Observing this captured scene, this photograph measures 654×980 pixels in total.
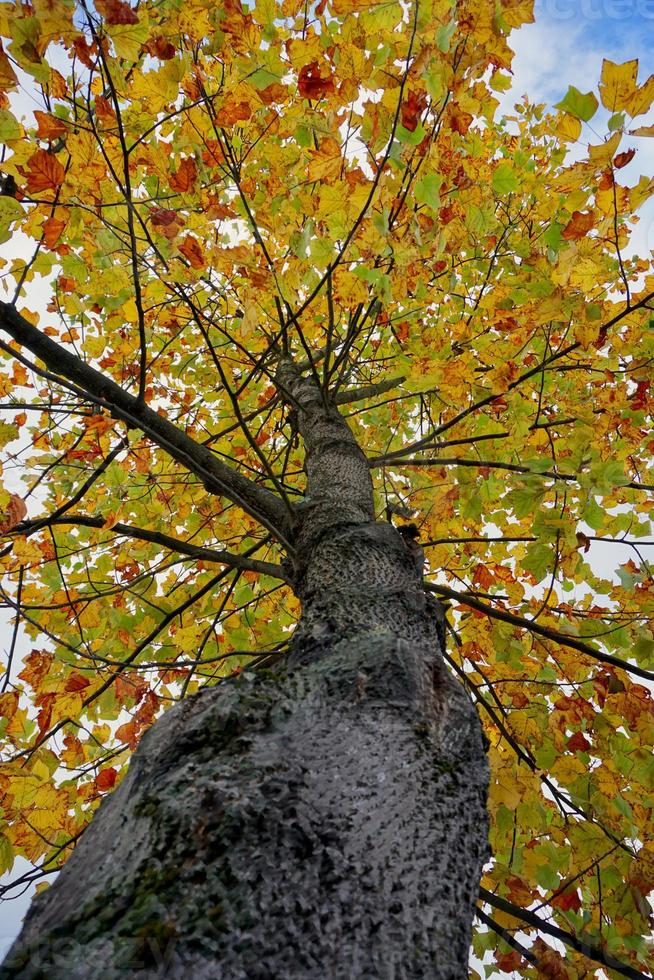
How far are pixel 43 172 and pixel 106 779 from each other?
9.79ft

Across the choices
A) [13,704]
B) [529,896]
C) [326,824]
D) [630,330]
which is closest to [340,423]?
[13,704]

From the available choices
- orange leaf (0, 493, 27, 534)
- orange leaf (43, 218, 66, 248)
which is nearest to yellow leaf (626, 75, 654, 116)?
orange leaf (43, 218, 66, 248)

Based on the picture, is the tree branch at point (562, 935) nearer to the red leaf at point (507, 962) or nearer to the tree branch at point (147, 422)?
the red leaf at point (507, 962)

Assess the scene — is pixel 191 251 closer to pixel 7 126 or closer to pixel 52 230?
pixel 52 230

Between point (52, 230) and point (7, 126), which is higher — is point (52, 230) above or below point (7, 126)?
above

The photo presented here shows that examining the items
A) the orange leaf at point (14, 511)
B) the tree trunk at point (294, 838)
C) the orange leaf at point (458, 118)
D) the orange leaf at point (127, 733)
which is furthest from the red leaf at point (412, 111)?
the orange leaf at point (127, 733)

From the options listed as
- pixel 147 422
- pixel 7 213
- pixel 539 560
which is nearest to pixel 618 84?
pixel 539 560

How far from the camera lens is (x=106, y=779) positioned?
289 centimetres

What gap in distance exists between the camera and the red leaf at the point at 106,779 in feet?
9.44

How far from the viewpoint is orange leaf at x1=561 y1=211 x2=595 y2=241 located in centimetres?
233

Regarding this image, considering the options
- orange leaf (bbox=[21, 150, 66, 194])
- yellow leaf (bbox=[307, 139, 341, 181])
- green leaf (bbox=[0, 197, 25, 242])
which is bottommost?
green leaf (bbox=[0, 197, 25, 242])

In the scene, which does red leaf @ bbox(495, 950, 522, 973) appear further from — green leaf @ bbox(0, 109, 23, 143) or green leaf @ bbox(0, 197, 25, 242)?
green leaf @ bbox(0, 109, 23, 143)

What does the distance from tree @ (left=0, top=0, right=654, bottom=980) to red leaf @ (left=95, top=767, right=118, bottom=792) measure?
0.03 m

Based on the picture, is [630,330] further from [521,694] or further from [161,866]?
[161,866]
